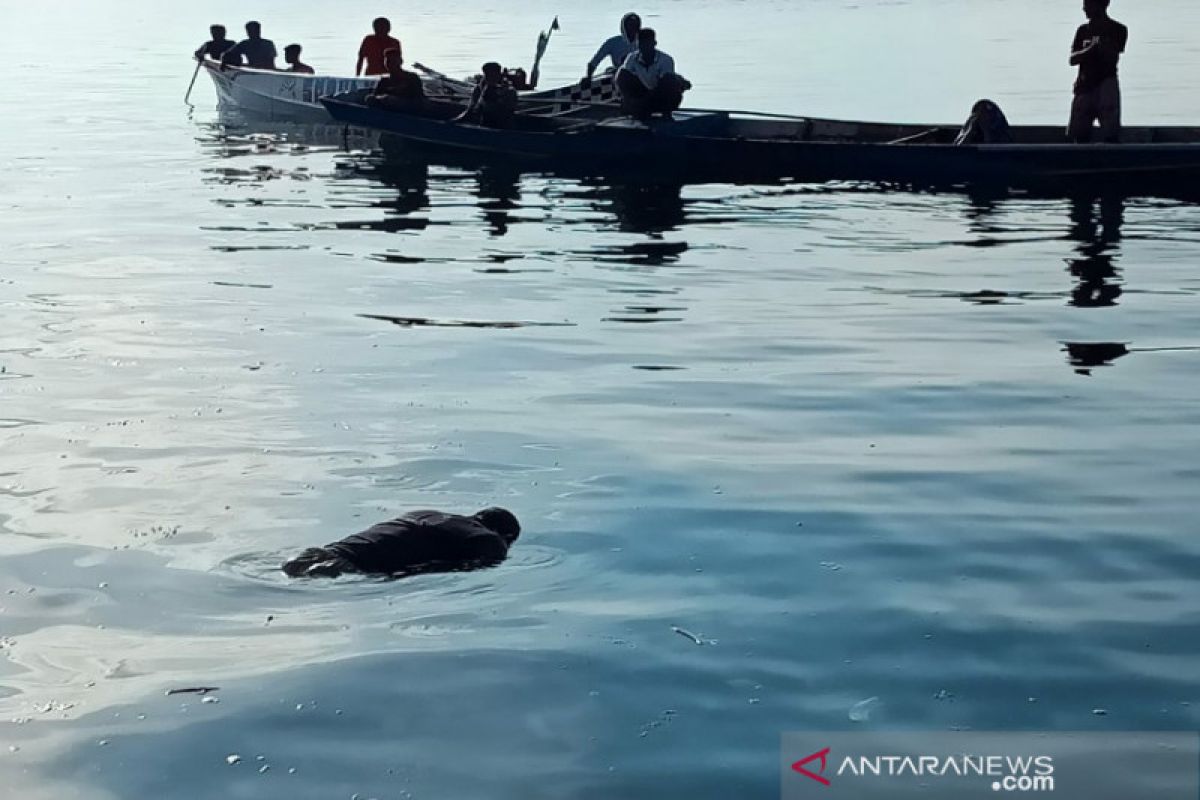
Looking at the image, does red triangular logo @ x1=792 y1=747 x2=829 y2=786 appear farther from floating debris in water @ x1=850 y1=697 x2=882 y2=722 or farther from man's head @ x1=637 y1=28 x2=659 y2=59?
man's head @ x1=637 y1=28 x2=659 y2=59

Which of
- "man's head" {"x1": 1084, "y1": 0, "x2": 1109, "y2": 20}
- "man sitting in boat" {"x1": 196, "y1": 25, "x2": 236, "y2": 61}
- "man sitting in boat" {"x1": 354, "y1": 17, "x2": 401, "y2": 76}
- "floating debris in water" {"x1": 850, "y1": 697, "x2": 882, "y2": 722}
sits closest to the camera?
"floating debris in water" {"x1": 850, "y1": 697, "x2": 882, "y2": 722}

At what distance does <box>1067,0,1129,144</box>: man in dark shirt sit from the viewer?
65.7ft

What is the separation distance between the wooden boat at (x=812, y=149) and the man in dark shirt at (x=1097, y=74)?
499 millimetres

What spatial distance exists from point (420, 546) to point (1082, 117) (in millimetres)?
15103

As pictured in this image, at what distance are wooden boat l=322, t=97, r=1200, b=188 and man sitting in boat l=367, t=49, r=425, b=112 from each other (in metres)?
0.17

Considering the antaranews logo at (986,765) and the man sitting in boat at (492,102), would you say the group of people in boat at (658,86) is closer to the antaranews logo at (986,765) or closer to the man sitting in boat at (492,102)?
the man sitting in boat at (492,102)

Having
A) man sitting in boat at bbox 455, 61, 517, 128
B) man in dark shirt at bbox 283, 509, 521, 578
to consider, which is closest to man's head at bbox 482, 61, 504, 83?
man sitting in boat at bbox 455, 61, 517, 128

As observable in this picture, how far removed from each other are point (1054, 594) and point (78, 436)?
19.1 feet

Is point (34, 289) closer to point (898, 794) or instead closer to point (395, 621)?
point (395, 621)

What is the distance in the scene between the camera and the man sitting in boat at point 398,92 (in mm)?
25594

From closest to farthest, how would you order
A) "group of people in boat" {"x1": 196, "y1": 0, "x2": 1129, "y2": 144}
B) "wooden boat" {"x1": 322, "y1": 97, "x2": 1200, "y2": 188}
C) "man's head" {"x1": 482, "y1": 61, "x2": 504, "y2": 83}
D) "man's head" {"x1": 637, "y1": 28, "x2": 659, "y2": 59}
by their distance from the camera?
"group of people in boat" {"x1": 196, "y1": 0, "x2": 1129, "y2": 144}
"wooden boat" {"x1": 322, "y1": 97, "x2": 1200, "y2": 188}
"man's head" {"x1": 637, "y1": 28, "x2": 659, "y2": 59}
"man's head" {"x1": 482, "y1": 61, "x2": 504, "y2": 83}

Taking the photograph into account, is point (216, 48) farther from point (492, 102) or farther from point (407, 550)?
point (407, 550)

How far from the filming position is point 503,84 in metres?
24.4

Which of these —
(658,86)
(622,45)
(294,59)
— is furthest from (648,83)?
(294,59)
